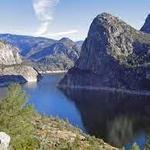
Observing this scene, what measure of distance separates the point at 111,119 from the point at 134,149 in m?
121

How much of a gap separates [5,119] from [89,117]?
14017 centimetres

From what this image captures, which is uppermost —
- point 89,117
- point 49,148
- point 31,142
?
point 31,142

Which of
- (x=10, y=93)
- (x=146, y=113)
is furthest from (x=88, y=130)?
(x=10, y=93)

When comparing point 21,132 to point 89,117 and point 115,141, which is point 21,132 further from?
point 89,117

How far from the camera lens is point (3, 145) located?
26547mm

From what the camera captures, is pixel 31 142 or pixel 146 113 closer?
pixel 31 142

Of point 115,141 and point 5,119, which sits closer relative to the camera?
point 5,119

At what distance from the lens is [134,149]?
208 ft

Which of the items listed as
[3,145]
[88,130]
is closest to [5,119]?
[3,145]

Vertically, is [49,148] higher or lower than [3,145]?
lower

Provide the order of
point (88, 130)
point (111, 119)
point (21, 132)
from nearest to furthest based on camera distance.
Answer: point (21, 132) < point (88, 130) < point (111, 119)

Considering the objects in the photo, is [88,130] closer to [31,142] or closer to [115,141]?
[115,141]

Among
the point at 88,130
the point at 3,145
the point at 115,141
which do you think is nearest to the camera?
the point at 3,145

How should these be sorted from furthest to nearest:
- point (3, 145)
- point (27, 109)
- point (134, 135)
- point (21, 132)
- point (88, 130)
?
point (88, 130), point (134, 135), point (27, 109), point (21, 132), point (3, 145)
